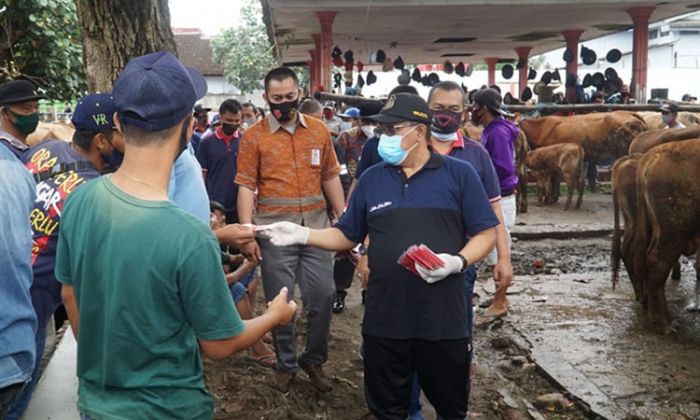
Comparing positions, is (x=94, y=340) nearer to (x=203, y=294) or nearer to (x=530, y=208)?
(x=203, y=294)

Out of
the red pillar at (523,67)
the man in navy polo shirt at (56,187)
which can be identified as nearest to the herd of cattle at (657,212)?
the man in navy polo shirt at (56,187)

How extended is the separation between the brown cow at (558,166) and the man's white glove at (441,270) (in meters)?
11.7

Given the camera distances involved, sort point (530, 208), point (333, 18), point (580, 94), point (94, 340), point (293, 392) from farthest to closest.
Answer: point (580, 94)
point (333, 18)
point (530, 208)
point (293, 392)
point (94, 340)

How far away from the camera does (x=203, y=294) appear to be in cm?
219

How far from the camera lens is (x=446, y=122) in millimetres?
4922

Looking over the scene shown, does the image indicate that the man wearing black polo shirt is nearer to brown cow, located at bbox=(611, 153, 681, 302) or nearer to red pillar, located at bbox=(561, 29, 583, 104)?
brown cow, located at bbox=(611, 153, 681, 302)

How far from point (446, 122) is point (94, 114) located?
229 centimetres

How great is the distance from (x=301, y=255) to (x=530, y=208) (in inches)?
413

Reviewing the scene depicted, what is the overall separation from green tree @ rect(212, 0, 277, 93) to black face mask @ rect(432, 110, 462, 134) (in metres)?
48.3

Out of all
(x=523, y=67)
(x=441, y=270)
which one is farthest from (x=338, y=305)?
(x=523, y=67)

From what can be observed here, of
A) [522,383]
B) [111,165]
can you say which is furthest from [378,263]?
[522,383]

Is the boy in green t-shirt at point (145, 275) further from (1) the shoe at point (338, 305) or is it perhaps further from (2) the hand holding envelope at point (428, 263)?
(1) the shoe at point (338, 305)

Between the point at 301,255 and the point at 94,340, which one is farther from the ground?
the point at 94,340

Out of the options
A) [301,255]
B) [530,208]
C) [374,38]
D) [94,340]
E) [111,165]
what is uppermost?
[374,38]
